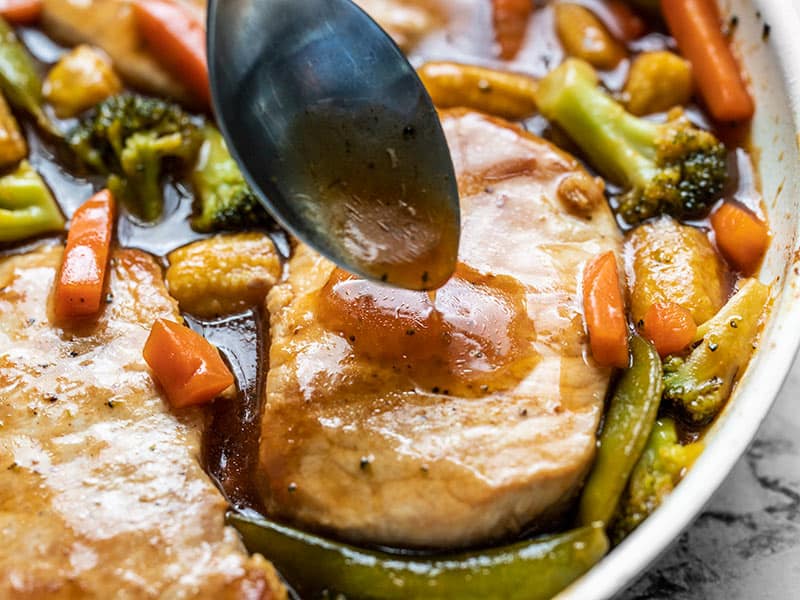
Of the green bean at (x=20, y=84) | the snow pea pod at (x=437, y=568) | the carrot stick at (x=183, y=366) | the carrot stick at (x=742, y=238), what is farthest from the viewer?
the green bean at (x=20, y=84)

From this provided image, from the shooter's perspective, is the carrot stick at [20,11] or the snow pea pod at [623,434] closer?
the snow pea pod at [623,434]

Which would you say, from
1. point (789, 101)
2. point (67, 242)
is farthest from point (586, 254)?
point (67, 242)

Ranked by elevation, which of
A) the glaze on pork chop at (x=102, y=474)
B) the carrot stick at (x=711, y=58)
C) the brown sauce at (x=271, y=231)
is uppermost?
the carrot stick at (x=711, y=58)

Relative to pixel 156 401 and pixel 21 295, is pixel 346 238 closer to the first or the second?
pixel 156 401

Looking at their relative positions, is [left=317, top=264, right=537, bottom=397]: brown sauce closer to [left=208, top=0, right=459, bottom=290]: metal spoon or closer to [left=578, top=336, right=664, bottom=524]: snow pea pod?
[left=208, top=0, right=459, bottom=290]: metal spoon

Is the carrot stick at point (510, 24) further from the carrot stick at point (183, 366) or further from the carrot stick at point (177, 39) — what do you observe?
the carrot stick at point (183, 366)

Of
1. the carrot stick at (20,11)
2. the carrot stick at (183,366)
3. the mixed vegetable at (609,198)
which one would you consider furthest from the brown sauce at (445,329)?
the carrot stick at (20,11)

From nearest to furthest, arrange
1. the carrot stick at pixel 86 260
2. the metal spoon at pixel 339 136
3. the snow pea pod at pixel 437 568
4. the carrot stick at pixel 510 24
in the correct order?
the snow pea pod at pixel 437 568
the metal spoon at pixel 339 136
the carrot stick at pixel 86 260
the carrot stick at pixel 510 24
